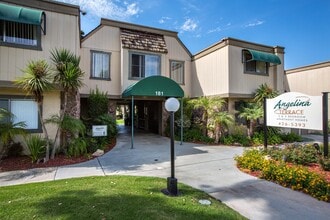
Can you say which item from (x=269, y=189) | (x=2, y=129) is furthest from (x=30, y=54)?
(x=269, y=189)

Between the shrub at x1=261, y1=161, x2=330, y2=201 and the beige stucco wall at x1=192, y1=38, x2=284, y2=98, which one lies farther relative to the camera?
the beige stucco wall at x1=192, y1=38, x2=284, y2=98

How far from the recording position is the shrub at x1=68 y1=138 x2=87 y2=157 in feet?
28.1

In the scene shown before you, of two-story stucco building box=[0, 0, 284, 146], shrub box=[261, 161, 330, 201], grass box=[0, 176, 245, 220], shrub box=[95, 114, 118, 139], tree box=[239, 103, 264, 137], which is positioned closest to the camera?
grass box=[0, 176, 245, 220]

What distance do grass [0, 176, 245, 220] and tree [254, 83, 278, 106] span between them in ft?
32.1

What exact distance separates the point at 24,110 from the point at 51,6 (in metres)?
4.55

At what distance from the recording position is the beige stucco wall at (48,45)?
8.17 metres

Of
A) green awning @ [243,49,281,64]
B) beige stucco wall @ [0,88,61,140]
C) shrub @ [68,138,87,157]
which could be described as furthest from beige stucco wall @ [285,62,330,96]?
beige stucco wall @ [0,88,61,140]

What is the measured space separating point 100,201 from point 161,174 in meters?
2.55

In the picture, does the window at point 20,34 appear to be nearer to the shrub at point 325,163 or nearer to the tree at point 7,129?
the tree at point 7,129

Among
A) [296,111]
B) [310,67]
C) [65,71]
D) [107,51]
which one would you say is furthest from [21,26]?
[310,67]

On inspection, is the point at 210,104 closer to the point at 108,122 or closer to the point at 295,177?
the point at 108,122

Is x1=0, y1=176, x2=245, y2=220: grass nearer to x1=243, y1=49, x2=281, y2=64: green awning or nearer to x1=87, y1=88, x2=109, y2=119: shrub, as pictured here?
x1=87, y1=88, x2=109, y2=119: shrub

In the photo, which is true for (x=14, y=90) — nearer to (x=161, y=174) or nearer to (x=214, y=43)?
(x=161, y=174)

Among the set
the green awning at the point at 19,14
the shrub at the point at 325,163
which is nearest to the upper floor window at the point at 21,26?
the green awning at the point at 19,14
